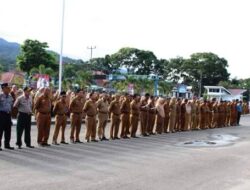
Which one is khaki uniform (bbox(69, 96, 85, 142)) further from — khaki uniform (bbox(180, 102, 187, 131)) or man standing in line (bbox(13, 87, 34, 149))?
khaki uniform (bbox(180, 102, 187, 131))

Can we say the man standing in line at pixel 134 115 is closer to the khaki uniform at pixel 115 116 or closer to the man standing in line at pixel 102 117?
the khaki uniform at pixel 115 116

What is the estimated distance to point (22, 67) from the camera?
71.1m

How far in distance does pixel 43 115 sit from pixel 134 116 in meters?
6.11

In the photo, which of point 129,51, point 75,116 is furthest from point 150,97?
point 129,51

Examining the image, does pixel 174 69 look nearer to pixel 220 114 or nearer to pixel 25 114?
pixel 220 114

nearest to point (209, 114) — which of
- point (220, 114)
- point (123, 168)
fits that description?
point (220, 114)

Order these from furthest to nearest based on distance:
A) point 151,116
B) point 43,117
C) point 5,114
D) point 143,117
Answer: point 151,116 < point 143,117 < point 43,117 < point 5,114

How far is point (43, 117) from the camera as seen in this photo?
15.0 m

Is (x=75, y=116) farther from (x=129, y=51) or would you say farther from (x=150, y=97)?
(x=129, y=51)

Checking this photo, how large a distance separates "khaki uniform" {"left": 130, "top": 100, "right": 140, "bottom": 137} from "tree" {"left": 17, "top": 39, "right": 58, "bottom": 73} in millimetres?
49756

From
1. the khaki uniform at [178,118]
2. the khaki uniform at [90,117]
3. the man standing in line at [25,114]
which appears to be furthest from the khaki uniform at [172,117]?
the man standing in line at [25,114]

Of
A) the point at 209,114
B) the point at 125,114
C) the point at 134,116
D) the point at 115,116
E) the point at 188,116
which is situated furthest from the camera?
the point at 209,114

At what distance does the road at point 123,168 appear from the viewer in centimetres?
933

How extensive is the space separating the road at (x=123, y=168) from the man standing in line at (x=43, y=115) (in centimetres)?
67
